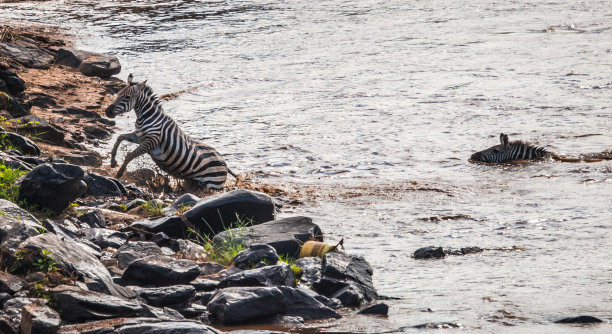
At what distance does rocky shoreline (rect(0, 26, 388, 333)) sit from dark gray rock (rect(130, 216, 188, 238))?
0.01m

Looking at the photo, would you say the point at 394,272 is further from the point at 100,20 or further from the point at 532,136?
the point at 100,20

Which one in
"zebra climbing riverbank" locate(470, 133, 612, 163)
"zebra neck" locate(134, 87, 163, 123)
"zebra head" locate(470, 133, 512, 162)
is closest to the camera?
"zebra neck" locate(134, 87, 163, 123)

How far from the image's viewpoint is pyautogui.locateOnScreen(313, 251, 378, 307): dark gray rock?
332 inches

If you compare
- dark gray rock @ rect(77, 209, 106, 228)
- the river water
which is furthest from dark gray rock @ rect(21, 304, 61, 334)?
dark gray rock @ rect(77, 209, 106, 228)

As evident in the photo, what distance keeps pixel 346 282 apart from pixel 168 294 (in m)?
1.94

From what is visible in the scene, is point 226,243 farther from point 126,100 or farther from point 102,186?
point 126,100

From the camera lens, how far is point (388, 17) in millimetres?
32062

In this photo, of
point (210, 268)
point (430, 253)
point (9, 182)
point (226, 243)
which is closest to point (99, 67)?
point (9, 182)

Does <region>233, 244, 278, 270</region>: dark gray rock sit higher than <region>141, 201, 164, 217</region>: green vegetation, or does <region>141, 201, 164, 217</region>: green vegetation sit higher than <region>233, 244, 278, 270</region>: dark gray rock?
<region>233, 244, 278, 270</region>: dark gray rock

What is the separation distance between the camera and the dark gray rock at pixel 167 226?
33.9 ft

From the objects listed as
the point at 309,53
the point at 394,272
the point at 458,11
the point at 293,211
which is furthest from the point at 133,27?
the point at 394,272

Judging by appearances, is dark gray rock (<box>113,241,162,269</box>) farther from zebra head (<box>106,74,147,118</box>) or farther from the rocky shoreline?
zebra head (<box>106,74,147,118</box>)

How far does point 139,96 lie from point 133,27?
708 inches

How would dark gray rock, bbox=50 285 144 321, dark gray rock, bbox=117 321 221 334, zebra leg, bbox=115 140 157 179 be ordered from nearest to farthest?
dark gray rock, bbox=117 321 221 334, dark gray rock, bbox=50 285 144 321, zebra leg, bbox=115 140 157 179
